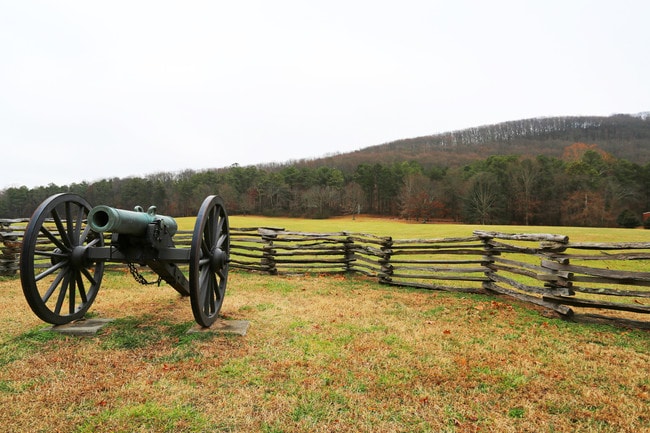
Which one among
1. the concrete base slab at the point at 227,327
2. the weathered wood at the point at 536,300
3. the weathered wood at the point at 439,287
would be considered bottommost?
the weathered wood at the point at 439,287

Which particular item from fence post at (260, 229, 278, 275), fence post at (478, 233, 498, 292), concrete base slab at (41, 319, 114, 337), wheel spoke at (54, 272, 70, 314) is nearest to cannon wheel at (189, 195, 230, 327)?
concrete base slab at (41, 319, 114, 337)

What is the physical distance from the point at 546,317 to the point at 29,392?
295 inches

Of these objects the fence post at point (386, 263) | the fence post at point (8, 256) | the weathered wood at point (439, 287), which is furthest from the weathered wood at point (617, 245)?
the fence post at point (8, 256)

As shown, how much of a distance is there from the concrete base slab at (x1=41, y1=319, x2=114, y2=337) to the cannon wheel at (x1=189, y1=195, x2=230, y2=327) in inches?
65.4

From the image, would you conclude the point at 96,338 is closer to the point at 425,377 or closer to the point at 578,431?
the point at 425,377

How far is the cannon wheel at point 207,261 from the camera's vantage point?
4.48m

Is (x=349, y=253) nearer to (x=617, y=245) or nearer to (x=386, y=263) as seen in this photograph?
(x=386, y=263)

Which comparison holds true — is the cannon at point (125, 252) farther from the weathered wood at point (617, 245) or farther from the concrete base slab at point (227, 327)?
the weathered wood at point (617, 245)

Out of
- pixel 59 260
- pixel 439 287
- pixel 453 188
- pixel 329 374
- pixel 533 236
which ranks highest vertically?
pixel 453 188

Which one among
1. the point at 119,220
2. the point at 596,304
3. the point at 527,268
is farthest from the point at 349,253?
the point at 119,220

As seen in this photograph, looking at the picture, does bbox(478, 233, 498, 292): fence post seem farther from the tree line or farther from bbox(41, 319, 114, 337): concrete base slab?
the tree line

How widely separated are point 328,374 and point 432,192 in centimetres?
5711

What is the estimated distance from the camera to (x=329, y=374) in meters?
3.99

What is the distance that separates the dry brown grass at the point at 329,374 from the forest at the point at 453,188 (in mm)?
48881
